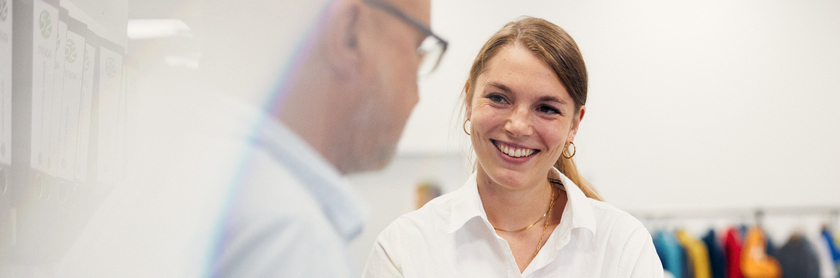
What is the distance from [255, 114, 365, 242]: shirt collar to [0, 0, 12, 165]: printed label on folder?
0.77 feet

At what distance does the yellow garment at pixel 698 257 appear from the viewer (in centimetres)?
174

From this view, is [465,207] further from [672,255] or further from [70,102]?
[672,255]

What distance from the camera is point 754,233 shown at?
1763 mm

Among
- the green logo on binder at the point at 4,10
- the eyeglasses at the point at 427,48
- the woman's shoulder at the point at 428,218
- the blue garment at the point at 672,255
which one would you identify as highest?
the eyeglasses at the point at 427,48

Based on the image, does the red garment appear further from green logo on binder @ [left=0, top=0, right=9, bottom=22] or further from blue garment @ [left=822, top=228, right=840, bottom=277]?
green logo on binder @ [left=0, top=0, right=9, bottom=22]

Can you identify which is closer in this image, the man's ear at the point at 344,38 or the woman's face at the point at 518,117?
the man's ear at the point at 344,38

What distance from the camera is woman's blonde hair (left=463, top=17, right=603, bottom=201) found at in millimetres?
858

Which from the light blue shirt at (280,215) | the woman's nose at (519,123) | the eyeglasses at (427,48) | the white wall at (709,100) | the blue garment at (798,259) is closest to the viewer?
the light blue shirt at (280,215)

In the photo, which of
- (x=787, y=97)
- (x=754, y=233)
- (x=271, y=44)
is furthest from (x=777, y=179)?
(x=271, y=44)

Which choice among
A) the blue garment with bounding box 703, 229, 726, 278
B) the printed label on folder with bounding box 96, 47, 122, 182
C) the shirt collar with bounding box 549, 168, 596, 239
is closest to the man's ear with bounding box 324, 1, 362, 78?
the printed label on folder with bounding box 96, 47, 122, 182

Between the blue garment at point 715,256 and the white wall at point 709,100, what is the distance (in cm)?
30

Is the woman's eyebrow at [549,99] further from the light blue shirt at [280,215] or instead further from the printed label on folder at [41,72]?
the printed label on folder at [41,72]

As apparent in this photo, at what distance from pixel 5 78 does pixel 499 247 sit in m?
0.71

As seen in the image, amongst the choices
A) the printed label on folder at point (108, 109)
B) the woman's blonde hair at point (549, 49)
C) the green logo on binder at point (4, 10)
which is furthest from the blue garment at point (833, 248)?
the green logo on binder at point (4, 10)
